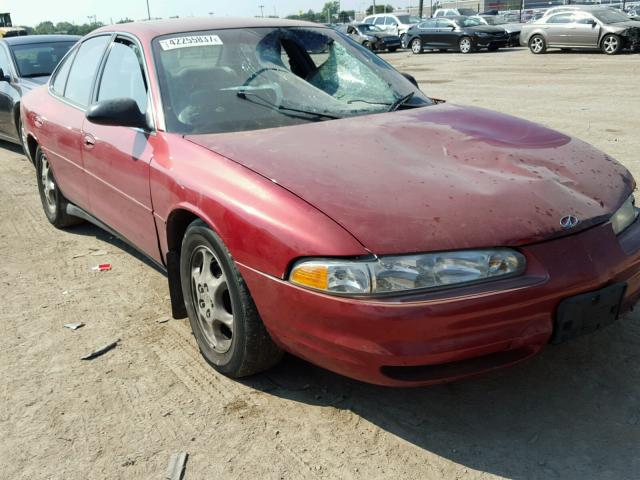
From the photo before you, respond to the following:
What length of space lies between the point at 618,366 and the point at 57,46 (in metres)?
8.35

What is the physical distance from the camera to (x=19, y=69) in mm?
8492

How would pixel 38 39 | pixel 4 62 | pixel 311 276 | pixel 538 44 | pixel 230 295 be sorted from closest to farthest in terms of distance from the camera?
pixel 311 276, pixel 230 295, pixel 4 62, pixel 38 39, pixel 538 44

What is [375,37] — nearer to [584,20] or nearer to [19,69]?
[584,20]

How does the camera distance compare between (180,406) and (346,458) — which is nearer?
(346,458)

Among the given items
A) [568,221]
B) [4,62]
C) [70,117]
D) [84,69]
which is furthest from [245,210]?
[4,62]

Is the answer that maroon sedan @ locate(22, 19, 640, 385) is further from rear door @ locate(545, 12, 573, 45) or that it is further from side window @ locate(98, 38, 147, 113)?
rear door @ locate(545, 12, 573, 45)

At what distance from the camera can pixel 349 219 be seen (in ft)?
7.88

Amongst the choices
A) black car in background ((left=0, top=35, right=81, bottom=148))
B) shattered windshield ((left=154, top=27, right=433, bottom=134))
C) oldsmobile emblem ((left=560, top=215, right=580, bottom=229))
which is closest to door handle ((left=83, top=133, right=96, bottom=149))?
shattered windshield ((left=154, top=27, right=433, bottom=134))

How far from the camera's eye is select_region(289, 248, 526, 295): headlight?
7.60 ft

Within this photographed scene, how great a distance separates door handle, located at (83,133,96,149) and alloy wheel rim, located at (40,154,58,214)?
1276 mm

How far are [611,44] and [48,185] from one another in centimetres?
2022

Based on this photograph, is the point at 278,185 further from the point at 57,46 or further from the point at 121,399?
the point at 57,46

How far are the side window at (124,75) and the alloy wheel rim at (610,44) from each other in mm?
20436

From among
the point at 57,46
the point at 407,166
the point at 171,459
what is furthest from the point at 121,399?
the point at 57,46
